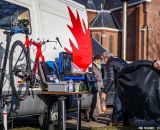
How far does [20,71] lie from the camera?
300 inches

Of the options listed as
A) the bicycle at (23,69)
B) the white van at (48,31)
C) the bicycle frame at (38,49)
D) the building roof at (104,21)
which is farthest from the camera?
the building roof at (104,21)

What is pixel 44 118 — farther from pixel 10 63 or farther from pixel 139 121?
pixel 139 121

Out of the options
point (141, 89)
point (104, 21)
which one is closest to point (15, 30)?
point (141, 89)

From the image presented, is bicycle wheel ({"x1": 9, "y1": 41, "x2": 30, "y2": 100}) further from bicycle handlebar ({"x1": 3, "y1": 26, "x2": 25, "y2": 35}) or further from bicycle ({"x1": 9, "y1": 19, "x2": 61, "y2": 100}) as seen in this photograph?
bicycle handlebar ({"x1": 3, "y1": 26, "x2": 25, "y2": 35})

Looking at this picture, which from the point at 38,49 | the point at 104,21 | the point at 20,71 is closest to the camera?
the point at 20,71

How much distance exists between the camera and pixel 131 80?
6.10 metres

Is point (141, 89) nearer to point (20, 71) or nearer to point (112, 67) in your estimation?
point (20, 71)

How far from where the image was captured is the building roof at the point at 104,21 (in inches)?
2383

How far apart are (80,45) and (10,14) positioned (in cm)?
297

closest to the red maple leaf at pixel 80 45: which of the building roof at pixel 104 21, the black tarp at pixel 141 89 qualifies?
the black tarp at pixel 141 89

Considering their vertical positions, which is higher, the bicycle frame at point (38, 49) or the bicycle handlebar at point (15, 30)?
the bicycle handlebar at point (15, 30)

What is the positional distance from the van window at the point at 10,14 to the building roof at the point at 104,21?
51982 mm

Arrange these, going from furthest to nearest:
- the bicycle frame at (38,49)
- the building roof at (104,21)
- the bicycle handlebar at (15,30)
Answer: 1. the building roof at (104,21)
2. the bicycle frame at (38,49)
3. the bicycle handlebar at (15,30)

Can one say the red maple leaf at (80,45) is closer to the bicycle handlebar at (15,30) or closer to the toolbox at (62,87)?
the toolbox at (62,87)
